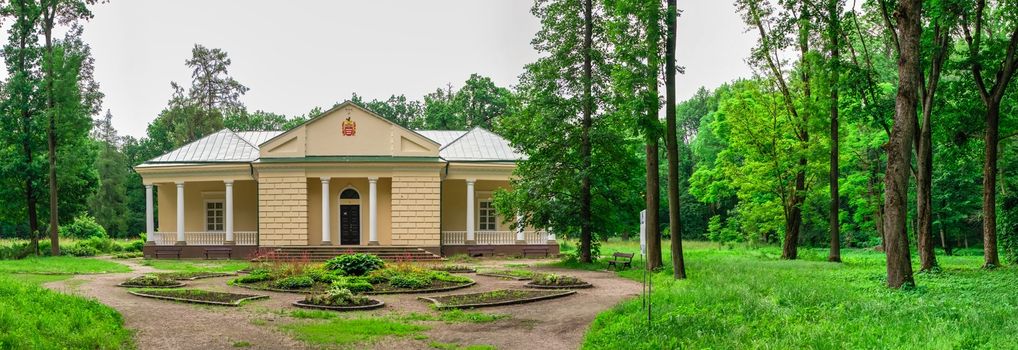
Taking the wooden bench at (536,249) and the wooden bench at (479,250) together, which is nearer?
the wooden bench at (479,250)

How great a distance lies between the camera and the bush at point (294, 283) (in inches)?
633

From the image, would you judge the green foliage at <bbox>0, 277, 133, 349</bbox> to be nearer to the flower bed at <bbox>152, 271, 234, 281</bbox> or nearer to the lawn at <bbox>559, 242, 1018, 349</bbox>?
the lawn at <bbox>559, 242, 1018, 349</bbox>

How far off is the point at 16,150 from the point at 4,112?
166 cm

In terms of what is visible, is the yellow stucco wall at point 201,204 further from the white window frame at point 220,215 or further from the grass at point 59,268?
the grass at point 59,268

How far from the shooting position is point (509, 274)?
20.0 meters

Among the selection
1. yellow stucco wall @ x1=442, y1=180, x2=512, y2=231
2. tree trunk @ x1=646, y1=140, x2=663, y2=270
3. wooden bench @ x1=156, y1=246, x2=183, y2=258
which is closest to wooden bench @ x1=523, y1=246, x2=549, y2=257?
yellow stucco wall @ x1=442, y1=180, x2=512, y2=231

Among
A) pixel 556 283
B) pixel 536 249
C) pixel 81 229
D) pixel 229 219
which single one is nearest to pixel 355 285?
pixel 556 283

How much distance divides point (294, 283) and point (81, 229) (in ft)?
105

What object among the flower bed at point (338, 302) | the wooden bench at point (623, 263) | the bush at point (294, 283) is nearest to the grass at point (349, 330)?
the flower bed at point (338, 302)

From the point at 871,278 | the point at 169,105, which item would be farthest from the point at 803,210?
the point at 169,105

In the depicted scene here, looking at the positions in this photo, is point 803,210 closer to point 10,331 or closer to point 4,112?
point 10,331

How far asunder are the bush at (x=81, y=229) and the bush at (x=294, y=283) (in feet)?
99.7

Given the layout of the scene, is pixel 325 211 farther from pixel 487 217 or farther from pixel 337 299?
pixel 337 299

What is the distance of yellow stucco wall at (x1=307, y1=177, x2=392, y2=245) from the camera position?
30828mm
